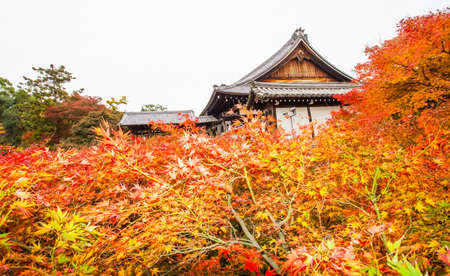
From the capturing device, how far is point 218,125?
16391 mm

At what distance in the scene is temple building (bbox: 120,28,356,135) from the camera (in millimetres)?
8672

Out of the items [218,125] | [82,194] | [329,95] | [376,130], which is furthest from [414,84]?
[218,125]

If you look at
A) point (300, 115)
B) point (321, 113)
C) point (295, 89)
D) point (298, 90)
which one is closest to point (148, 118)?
point (295, 89)

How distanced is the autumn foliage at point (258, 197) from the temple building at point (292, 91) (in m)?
3.30

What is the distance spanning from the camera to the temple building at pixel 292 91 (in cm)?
867

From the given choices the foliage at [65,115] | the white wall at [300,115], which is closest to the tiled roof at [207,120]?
the white wall at [300,115]

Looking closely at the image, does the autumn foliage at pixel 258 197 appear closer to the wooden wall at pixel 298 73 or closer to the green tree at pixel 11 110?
the wooden wall at pixel 298 73

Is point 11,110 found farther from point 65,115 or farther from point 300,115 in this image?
point 300,115

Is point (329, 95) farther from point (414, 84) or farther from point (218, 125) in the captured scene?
point (218, 125)

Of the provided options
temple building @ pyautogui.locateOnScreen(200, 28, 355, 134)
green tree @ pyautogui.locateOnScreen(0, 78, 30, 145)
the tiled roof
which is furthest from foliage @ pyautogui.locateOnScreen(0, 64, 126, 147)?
temple building @ pyautogui.locateOnScreen(200, 28, 355, 134)

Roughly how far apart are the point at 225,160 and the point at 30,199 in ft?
6.50

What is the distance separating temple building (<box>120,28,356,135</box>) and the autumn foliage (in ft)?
10.8

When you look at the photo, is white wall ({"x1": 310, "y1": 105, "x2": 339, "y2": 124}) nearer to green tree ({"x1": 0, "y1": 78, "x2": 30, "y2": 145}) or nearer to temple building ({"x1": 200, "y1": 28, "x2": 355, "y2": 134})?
temple building ({"x1": 200, "y1": 28, "x2": 355, "y2": 134})

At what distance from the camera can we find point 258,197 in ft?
11.5
